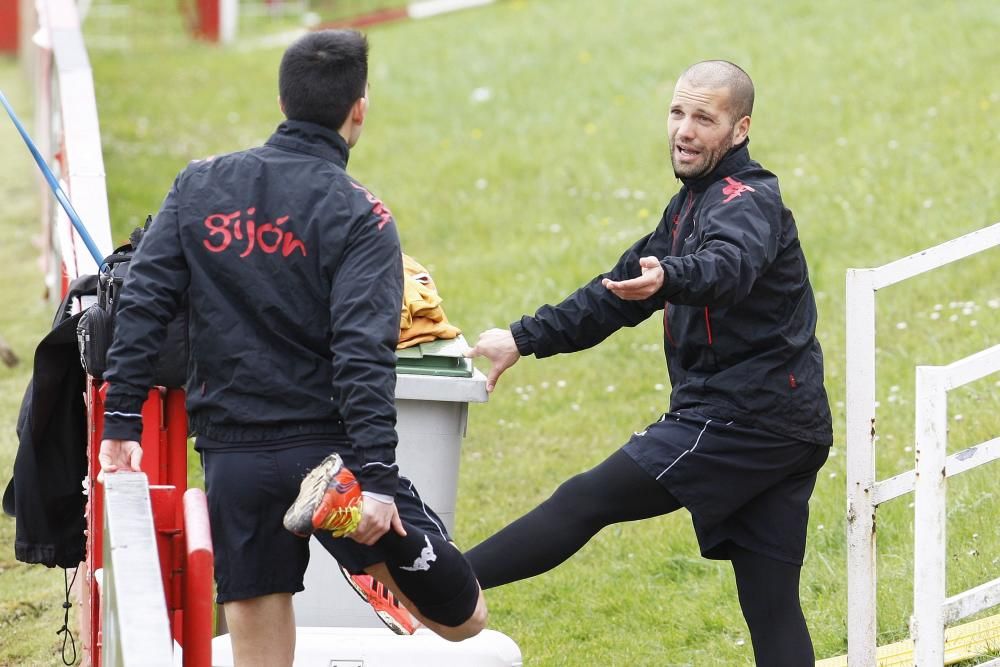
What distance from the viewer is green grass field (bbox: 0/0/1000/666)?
531cm

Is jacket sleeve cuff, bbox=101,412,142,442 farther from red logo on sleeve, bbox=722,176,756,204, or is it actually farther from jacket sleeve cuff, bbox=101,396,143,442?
red logo on sleeve, bbox=722,176,756,204

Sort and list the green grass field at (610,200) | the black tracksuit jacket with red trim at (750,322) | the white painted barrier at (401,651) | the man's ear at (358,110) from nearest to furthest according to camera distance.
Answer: the man's ear at (358,110)
the black tracksuit jacket with red trim at (750,322)
the white painted barrier at (401,651)
the green grass field at (610,200)

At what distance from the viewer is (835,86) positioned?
446 inches

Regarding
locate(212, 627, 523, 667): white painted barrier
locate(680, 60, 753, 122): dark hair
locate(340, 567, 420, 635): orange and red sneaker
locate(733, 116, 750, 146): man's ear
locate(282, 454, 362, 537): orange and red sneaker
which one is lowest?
locate(212, 627, 523, 667): white painted barrier

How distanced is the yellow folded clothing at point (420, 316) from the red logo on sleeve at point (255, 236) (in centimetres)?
99

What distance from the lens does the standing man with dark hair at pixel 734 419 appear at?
3814 millimetres

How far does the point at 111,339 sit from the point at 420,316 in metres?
0.99

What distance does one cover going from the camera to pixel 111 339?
355cm

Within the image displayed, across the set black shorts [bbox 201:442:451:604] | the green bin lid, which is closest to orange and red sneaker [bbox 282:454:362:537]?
black shorts [bbox 201:442:451:604]

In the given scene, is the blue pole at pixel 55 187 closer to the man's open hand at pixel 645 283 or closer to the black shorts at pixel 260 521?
the black shorts at pixel 260 521

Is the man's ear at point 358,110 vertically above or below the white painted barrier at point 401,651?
above

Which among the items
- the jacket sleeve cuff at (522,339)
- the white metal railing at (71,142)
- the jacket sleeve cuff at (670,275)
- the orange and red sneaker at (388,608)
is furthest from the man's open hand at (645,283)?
the white metal railing at (71,142)

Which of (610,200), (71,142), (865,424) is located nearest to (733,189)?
(865,424)

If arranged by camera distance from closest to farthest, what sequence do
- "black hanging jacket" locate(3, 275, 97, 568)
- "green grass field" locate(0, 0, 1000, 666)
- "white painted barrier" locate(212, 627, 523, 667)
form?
"black hanging jacket" locate(3, 275, 97, 568)
"white painted barrier" locate(212, 627, 523, 667)
"green grass field" locate(0, 0, 1000, 666)
